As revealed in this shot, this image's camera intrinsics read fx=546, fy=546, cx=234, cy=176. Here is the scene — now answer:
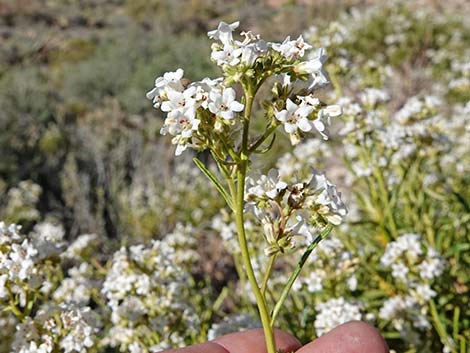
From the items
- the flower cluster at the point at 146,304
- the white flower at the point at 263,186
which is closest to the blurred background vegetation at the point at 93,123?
the flower cluster at the point at 146,304

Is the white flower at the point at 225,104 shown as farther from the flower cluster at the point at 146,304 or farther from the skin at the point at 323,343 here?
the flower cluster at the point at 146,304

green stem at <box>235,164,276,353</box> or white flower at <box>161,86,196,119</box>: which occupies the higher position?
white flower at <box>161,86,196,119</box>

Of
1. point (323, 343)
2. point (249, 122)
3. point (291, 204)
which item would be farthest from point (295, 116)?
point (323, 343)

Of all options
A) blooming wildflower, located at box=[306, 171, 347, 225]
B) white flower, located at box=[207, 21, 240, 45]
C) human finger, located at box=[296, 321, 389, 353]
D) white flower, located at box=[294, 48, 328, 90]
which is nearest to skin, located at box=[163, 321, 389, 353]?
human finger, located at box=[296, 321, 389, 353]

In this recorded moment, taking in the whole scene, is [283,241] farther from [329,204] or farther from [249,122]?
[249,122]

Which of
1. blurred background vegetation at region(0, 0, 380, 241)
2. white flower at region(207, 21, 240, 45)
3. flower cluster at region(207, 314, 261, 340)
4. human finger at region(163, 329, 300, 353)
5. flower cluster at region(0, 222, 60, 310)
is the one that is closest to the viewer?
white flower at region(207, 21, 240, 45)

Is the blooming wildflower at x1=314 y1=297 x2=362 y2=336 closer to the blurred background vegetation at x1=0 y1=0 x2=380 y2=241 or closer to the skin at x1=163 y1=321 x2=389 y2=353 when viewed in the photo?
the skin at x1=163 y1=321 x2=389 y2=353

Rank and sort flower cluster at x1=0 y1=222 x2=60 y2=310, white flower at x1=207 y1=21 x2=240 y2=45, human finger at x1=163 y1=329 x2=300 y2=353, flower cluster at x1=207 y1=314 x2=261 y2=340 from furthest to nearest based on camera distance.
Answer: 1. flower cluster at x1=207 y1=314 x2=261 y2=340
2. flower cluster at x1=0 y1=222 x2=60 y2=310
3. human finger at x1=163 y1=329 x2=300 y2=353
4. white flower at x1=207 y1=21 x2=240 y2=45
